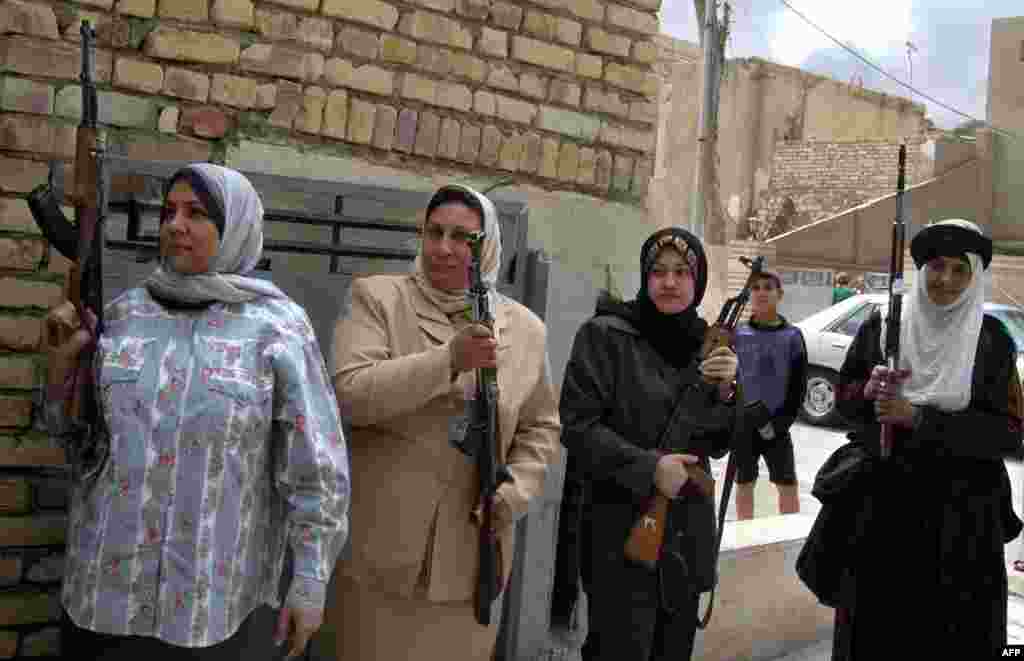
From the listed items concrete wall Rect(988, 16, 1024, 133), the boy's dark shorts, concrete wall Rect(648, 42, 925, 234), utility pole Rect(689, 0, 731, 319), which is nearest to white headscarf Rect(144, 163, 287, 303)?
the boy's dark shorts

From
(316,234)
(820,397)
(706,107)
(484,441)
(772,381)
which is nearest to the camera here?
→ (484,441)

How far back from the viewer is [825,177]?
2475 centimetres

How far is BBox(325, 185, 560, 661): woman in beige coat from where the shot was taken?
236 cm

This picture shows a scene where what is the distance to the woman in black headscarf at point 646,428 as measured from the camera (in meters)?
2.75

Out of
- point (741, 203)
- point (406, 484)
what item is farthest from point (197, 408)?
point (741, 203)

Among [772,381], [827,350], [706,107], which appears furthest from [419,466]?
[706,107]

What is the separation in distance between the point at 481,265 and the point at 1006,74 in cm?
1880

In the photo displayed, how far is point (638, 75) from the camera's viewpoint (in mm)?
3789

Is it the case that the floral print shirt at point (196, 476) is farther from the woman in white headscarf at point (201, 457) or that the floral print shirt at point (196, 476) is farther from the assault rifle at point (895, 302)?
the assault rifle at point (895, 302)

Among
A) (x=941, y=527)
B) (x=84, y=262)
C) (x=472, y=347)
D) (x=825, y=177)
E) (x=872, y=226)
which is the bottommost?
(x=941, y=527)

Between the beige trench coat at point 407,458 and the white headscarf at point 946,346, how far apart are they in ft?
4.63

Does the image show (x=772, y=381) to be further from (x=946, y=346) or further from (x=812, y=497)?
(x=946, y=346)

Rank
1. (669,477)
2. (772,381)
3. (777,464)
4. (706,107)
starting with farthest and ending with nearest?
(706,107)
(777,464)
(772,381)
(669,477)

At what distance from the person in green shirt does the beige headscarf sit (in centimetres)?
1326
